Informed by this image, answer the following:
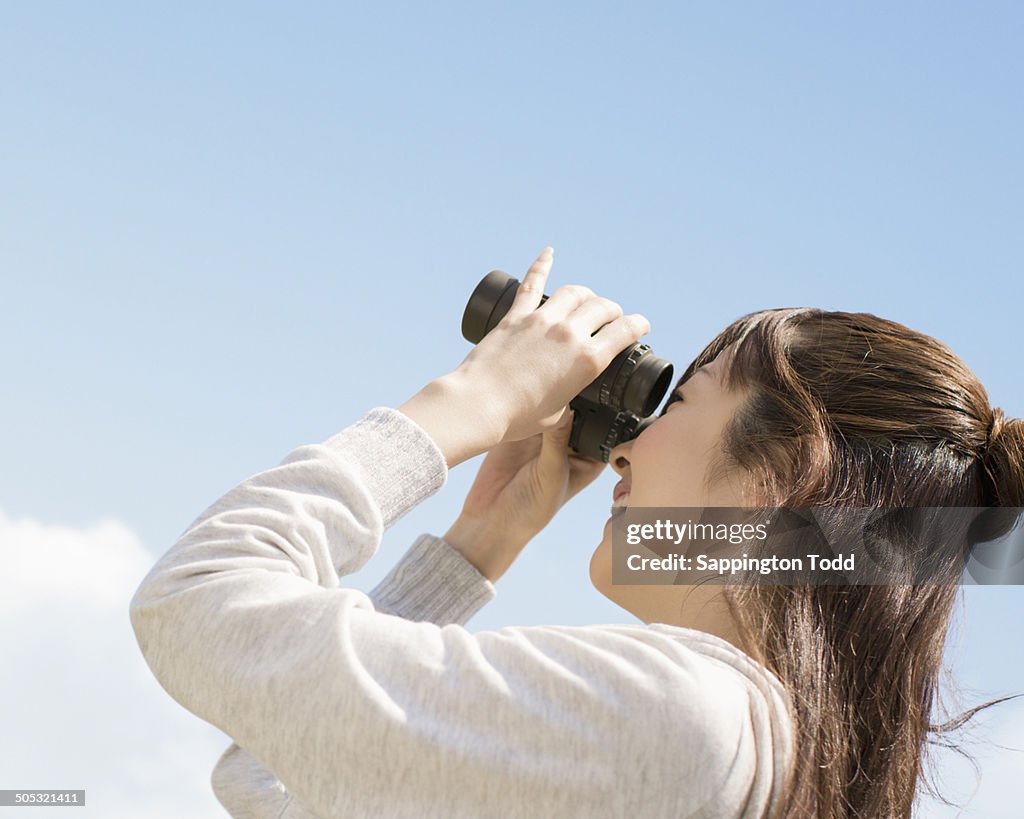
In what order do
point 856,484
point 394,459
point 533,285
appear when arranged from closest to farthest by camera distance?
point 394,459 → point 856,484 → point 533,285

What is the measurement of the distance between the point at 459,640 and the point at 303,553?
16 centimetres

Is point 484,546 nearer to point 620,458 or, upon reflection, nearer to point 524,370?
point 620,458

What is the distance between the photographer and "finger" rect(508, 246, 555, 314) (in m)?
1.21

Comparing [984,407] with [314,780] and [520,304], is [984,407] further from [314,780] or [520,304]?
[314,780]

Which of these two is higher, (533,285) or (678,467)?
(533,285)

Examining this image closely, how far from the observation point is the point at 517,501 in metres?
1.52

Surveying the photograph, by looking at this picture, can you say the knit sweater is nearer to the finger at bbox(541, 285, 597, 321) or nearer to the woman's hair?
the woman's hair

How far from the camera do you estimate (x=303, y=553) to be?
996 mm

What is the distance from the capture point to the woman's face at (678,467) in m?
1.18

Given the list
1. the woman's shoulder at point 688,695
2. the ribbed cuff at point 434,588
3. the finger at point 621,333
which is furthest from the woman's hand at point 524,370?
the ribbed cuff at point 434,588

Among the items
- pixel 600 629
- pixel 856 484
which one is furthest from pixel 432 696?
pixel 856 484

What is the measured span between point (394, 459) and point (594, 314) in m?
0.30

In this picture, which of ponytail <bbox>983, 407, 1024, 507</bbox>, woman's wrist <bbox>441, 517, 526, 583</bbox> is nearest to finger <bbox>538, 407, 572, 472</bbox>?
woman's wrist <bbox>441, 517, 526, 583</bbox>

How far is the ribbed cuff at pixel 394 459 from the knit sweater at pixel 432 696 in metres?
0.05
